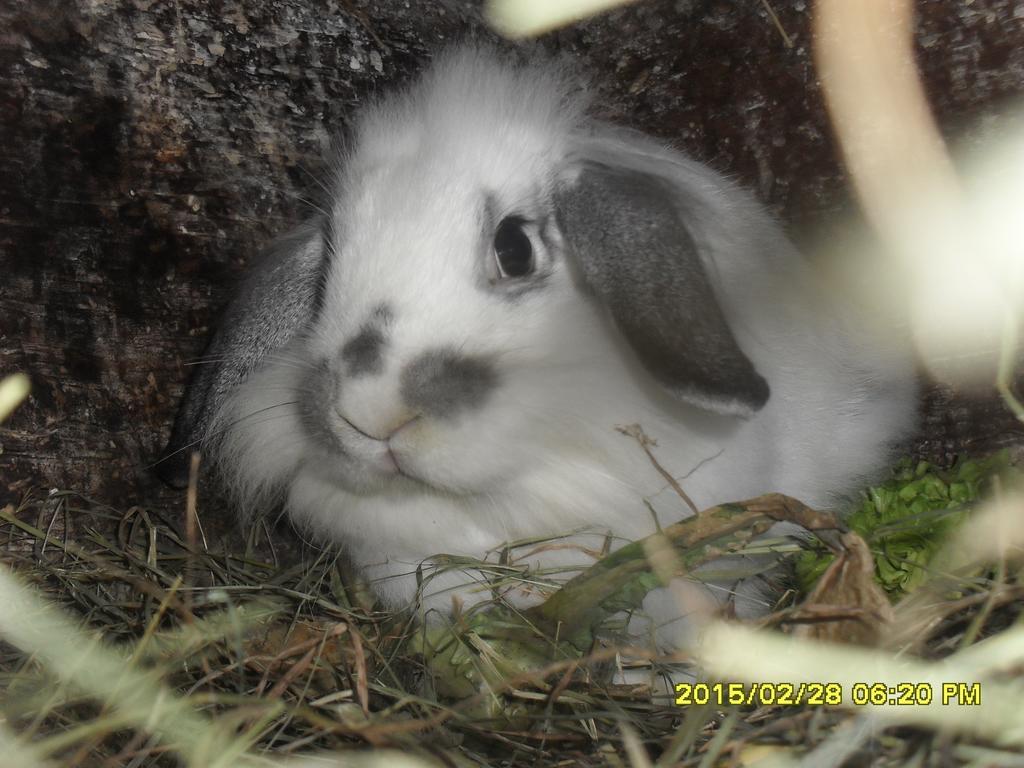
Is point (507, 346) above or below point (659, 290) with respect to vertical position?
below

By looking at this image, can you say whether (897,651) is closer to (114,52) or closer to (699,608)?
(699,608)

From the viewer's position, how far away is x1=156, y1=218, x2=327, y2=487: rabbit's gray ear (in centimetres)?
197

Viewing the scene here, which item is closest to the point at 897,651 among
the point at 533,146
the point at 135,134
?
the point at 533,146

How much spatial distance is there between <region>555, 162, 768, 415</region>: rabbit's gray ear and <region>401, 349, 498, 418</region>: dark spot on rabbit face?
0.26 metres

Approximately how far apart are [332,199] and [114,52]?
575mm

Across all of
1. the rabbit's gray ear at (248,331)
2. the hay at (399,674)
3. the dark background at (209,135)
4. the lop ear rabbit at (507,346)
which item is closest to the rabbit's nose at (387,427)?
the lop ear rabbit at (507,346)

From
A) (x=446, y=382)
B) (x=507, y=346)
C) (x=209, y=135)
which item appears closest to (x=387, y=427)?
(x=446, y=382)

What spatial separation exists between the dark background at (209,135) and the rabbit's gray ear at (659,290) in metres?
0.72

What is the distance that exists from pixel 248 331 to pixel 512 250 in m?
0.67

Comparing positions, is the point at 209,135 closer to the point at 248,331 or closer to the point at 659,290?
the point at 248,331

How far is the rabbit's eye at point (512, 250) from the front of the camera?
5.56 feet

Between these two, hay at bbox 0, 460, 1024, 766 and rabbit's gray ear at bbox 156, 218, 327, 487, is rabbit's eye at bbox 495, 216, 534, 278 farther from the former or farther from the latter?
hay at bbox 0, 460, 1024, 766

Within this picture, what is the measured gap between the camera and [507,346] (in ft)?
5.19

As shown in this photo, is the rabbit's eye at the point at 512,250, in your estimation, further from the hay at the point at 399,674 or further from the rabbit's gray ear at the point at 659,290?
the hay at the point at 399,674
